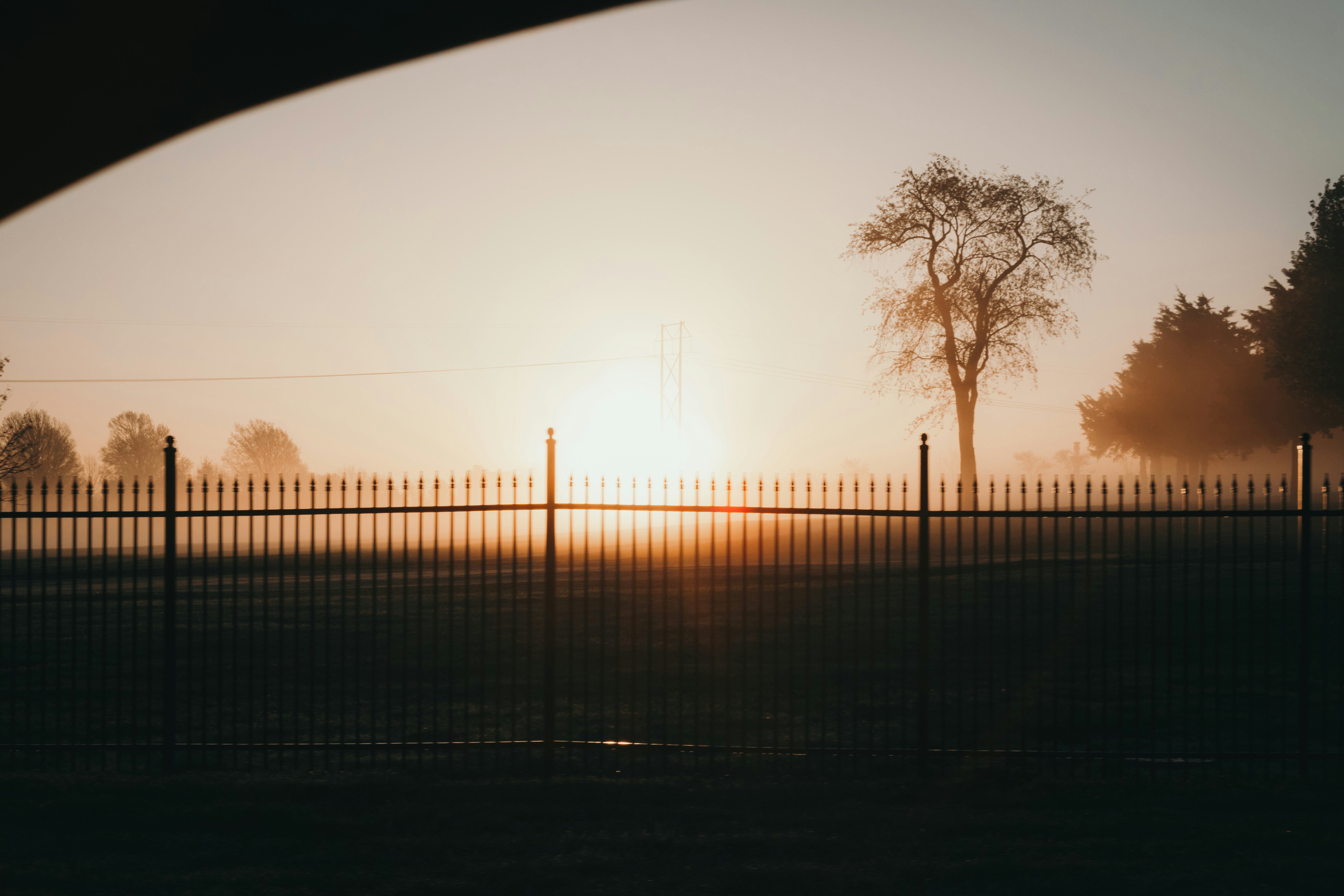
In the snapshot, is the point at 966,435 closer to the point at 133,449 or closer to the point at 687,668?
the point at 687,668

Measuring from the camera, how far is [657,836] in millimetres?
6961

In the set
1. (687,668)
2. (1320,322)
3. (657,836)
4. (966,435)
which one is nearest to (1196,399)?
(1320,322)

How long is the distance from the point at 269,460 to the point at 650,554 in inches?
4120

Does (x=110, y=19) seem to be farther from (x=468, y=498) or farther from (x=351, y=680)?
(x=351, y=680)

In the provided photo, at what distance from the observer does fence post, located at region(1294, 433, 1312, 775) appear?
802 centimetres

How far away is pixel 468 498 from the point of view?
27.6ft

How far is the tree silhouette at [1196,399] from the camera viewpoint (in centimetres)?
6688

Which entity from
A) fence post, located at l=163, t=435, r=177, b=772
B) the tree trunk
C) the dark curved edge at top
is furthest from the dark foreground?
the tree trunk

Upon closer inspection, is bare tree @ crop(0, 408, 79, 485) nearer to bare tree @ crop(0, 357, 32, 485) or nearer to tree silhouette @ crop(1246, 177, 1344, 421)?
bare tree @ crop(0, 357, 32, 485)

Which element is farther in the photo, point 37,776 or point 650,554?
point 650,554

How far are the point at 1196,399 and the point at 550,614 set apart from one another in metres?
74.9

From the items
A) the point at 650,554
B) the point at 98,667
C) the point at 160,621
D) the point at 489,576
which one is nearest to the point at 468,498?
the point at 650,554

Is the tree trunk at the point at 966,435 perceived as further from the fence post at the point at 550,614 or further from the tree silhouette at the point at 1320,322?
the fence post at the point at 550,614

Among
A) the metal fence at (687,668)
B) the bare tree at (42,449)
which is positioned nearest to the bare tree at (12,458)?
the bare tree at (42,449)
